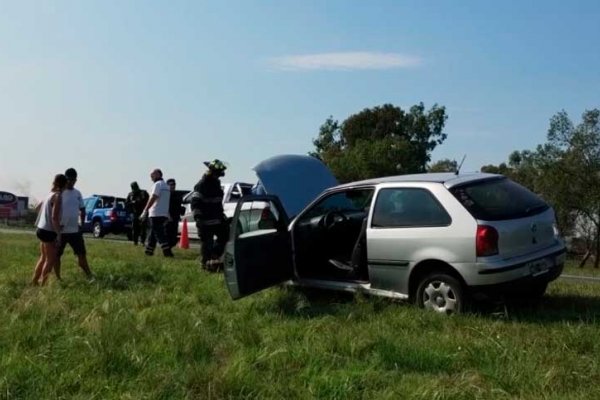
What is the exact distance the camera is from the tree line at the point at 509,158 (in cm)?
3441

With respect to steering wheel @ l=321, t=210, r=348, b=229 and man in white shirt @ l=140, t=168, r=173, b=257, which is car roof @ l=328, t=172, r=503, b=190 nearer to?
steering wheel @ l=321, t=210, r=348, b=229

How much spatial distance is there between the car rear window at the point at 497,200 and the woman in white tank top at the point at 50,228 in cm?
548

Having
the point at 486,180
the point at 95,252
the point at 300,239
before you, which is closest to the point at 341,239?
the point at 300,239

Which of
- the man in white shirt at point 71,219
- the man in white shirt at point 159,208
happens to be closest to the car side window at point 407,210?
the man in white shirt at point 71,219

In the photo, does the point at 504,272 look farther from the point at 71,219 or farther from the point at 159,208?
the point at 159,208

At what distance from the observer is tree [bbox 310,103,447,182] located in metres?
43.5

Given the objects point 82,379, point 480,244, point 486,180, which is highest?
point 486,180

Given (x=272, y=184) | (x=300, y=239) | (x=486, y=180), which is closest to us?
(x=486, y=180)

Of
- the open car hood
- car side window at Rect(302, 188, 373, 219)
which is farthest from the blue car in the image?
car side window at Rect(302, 188, 373, 219)

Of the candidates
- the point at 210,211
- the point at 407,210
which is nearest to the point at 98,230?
the point at 210,211

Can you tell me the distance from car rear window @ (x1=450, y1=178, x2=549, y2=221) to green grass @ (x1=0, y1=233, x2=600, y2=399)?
38.9 inches

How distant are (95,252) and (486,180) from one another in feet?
33.6

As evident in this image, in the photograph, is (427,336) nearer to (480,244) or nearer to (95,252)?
(480,244)

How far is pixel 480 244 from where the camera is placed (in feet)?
22.4
